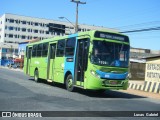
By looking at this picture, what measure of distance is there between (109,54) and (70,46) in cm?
320

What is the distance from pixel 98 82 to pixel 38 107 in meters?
5.24

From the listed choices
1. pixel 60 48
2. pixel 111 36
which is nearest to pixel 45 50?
pixel 60 48

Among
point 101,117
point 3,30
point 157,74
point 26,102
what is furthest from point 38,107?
point 3,30

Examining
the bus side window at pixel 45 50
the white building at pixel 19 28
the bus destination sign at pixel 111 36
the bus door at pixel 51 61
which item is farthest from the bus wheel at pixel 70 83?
the white building at pixel 19 28

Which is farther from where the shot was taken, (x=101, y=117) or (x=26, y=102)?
(x=26, y=102)

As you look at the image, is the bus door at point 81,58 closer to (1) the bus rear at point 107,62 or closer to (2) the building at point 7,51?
(1) the bus rear at point 107,62

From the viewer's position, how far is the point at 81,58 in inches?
701

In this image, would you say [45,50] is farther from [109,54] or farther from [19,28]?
[19,28]

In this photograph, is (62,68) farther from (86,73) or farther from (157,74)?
(157,74)

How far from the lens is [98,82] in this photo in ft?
54.5

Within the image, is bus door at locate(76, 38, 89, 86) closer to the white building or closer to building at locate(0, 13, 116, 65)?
building at locate(0, 13, 116, 65)

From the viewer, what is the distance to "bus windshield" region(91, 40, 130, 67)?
16734 millimetres

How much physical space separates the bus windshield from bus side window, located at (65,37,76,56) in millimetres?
2431

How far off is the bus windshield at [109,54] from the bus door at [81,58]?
0.60m
